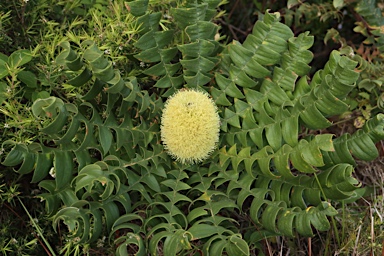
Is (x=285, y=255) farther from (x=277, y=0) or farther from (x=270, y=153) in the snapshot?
(x=277, y=0)

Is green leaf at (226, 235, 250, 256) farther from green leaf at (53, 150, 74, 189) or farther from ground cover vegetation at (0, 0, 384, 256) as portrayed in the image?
green leaf at (53, 150, 74, 189)

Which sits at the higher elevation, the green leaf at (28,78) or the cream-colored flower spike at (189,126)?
the green leaf at (28,78)

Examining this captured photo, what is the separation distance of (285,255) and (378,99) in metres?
0.72

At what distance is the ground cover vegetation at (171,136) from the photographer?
124 centimetres

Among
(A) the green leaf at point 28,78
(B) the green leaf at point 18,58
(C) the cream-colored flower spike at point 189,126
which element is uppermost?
(B) the green leaf at point 18,58

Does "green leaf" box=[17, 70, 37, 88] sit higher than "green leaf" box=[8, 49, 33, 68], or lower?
lower

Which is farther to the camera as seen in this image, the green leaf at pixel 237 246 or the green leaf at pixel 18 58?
the green leaf at pixel 18 58

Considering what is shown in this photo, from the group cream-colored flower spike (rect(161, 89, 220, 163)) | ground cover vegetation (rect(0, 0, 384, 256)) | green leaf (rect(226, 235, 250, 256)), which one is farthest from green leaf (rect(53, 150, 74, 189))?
green leaf (rect(226, 235, 250, 256))

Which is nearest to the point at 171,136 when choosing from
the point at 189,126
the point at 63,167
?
the point at 189,126

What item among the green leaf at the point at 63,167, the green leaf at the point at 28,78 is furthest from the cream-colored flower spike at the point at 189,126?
the green leaf at the point at 28,78

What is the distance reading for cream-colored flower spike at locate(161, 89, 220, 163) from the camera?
1371 mm

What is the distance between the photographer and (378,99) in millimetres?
1789

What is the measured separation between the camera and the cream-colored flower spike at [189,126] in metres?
1.37

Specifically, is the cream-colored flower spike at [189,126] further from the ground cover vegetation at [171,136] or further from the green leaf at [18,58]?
the green leaf at [18,58]
